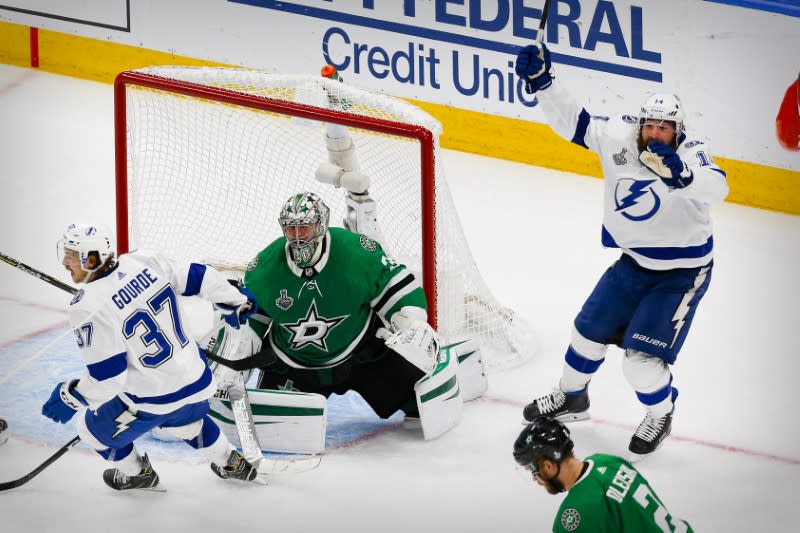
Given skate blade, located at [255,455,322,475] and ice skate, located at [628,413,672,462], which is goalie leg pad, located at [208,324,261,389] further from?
ice skate, located at [628,413,672,462]

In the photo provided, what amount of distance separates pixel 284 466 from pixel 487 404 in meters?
0.94

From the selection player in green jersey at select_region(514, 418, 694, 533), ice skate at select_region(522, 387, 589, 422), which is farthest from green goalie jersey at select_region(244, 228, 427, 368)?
player in green jersey at select_region(514, 418, 694, 533)

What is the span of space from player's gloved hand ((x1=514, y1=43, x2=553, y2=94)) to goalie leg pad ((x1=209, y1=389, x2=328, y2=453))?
1.26 m

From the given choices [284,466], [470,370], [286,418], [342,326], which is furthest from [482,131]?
[284,466]

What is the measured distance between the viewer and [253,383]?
5520 millimetres

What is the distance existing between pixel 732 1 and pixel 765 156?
78 cm

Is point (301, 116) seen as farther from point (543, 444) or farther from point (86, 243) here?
point (543, 444)

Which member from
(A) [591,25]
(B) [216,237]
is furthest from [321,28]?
(B) [216,237]

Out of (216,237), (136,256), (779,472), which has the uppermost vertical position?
(136,256)

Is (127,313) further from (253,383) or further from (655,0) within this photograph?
(655,0)

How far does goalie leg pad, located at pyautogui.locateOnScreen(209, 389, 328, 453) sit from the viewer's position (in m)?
5.05

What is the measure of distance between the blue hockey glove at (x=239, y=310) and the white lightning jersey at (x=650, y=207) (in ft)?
3.94

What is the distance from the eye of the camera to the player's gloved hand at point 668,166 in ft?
15.3

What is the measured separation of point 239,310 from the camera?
4.80m
